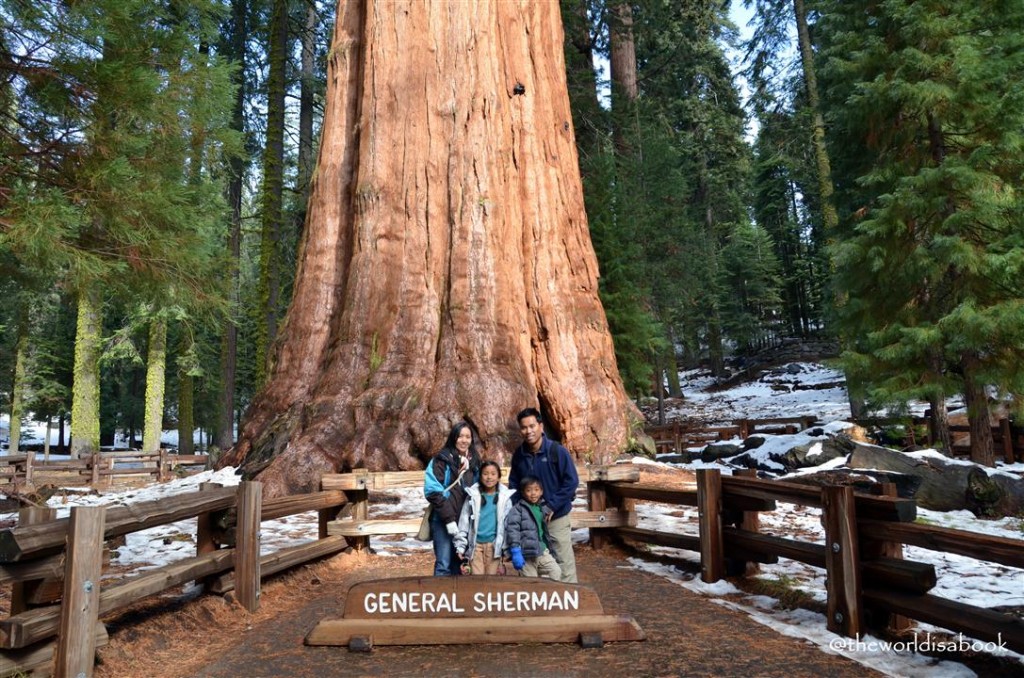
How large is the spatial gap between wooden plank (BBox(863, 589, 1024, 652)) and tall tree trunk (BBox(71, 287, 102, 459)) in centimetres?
2095

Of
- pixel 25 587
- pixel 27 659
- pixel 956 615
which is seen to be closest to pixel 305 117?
pixel 25 587

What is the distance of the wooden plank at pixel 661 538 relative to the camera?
21.8 feet

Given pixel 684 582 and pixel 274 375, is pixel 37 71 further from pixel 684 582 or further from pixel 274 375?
pixel 684 582

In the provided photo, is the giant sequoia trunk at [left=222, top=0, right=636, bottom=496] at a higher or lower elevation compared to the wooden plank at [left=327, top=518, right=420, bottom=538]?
higher

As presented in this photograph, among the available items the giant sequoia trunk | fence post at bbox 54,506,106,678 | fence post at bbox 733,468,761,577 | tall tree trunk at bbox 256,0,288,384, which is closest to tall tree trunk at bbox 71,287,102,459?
tall tree trunk at bbox 256,0,288,384

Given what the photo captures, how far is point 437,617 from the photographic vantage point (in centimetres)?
458

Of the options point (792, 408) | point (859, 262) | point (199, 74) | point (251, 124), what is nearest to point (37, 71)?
point (199, 74)

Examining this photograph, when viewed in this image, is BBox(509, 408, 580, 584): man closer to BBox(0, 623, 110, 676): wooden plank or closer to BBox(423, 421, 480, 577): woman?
BBox(423, 421, 480, 577): woman

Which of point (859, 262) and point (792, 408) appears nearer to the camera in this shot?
point (859, 262)

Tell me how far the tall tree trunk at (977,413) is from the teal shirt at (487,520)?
32.6 feet

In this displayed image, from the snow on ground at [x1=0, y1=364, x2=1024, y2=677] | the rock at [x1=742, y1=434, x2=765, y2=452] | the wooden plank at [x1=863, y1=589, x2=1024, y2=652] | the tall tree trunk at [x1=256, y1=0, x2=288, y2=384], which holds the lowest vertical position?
the snow on ground at [x1=0, y1=364, x2=1024, y2=677]

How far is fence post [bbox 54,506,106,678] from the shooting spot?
143 inches

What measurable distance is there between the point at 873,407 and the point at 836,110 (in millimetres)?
7217

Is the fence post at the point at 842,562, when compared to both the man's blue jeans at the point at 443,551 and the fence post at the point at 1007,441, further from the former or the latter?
the fence post at the point at 1007,441
